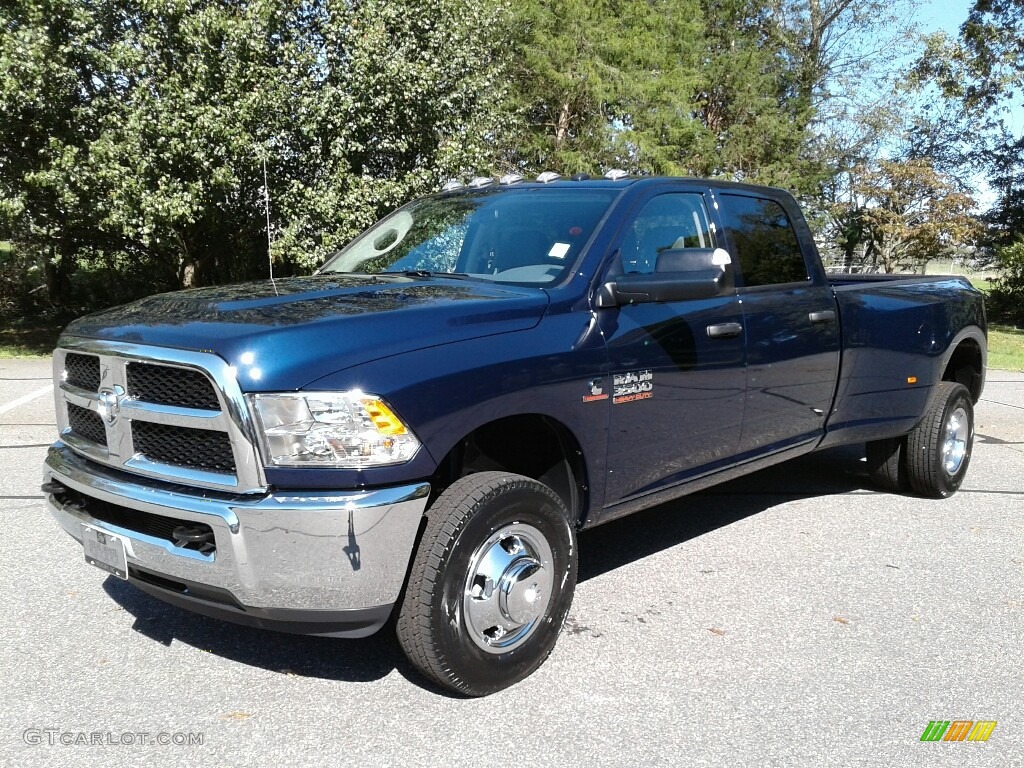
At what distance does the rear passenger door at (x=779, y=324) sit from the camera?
4.58 meters

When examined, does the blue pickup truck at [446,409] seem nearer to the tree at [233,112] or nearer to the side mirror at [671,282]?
the side mirror at [671,282]

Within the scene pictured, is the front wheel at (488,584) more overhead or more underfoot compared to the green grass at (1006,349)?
more overhead

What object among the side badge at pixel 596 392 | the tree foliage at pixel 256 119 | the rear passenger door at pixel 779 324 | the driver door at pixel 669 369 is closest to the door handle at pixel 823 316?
the rear passenger door at pixel 779 324

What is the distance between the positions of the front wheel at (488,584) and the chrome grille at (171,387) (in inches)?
33.2

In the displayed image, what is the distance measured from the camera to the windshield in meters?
4.00

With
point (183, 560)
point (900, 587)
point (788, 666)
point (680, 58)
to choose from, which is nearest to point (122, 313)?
point (183, 560)

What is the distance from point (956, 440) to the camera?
6.35 m

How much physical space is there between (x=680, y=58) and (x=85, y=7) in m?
17.7

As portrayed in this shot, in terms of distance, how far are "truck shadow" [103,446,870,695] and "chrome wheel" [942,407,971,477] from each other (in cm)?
61

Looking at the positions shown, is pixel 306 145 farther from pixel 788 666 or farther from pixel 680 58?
pixel 680 58

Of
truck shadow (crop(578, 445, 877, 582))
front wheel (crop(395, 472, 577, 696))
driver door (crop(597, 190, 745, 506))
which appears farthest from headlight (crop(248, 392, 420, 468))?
truck shadow (crop(578, 445, 877, 582))

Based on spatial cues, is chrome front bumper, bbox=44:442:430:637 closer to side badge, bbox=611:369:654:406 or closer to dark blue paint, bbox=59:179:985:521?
dark blue paint, bbox=59:179:985:521

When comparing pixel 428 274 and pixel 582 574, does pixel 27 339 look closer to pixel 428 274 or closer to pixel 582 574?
pixel 428 274

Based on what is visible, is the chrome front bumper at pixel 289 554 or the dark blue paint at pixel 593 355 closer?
the chrome front bumper at pixel 289 554
